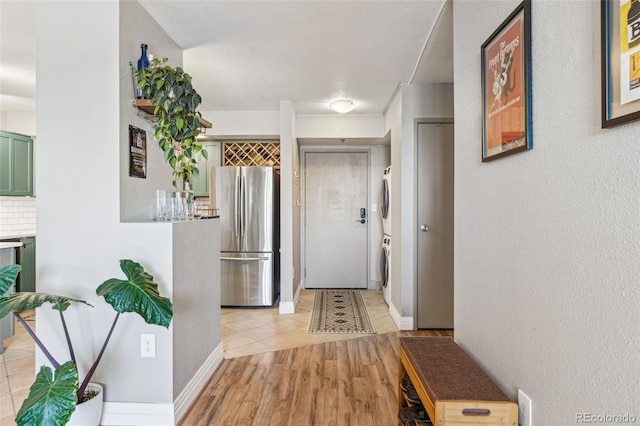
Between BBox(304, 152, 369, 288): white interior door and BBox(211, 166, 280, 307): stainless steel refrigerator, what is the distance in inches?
46.3

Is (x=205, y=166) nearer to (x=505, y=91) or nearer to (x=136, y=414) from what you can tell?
(x=136, y=414)

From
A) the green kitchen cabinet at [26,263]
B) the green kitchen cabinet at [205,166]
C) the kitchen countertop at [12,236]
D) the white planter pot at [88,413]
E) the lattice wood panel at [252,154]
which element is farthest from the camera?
the lattice wood panel at [252,154]

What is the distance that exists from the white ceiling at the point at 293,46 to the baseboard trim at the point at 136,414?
2248 mm

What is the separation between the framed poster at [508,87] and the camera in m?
1.19

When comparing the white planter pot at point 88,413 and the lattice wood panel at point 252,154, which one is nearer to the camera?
the white planter pot at point 88,413

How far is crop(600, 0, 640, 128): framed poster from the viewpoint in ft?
2.49

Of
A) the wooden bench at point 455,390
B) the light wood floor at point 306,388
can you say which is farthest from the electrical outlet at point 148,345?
the wooden bench at point 455,390

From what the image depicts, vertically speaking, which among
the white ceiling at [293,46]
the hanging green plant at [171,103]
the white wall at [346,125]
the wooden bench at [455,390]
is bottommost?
the wooden bench at [455,390]

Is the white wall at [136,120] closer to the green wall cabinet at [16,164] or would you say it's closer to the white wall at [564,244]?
the white wall at [564,244]

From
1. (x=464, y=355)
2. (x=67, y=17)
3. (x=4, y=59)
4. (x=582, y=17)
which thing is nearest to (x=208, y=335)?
(x=464, y=355)

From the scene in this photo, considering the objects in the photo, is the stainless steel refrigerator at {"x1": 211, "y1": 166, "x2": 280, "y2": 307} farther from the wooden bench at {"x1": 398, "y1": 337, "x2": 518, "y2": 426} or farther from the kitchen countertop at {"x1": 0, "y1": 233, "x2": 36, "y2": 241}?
the wooden bench at {"x1": 398, "y1": 337, "x2": 518, "y2": 426}

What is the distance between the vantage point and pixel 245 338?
10.5 ft

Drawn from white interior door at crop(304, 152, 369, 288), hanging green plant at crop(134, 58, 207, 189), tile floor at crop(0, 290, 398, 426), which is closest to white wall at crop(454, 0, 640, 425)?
hanging green plant at crop(134, 58, 207, 189)

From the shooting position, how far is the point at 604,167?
0.86 metres
